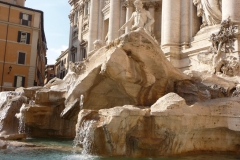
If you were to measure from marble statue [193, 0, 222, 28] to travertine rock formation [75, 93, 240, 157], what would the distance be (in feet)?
26.9

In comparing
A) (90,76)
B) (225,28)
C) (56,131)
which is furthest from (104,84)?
(225,28)

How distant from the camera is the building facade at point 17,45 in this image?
2464 cm

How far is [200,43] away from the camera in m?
13.6

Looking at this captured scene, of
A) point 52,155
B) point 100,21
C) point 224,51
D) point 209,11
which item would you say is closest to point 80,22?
point 100,21

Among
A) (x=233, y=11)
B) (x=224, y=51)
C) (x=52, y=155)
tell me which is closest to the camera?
(x=52, y=155)

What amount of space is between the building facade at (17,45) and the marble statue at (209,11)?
53.8 feet

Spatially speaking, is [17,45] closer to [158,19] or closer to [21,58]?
[21,58]

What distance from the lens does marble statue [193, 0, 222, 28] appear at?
43.5ft

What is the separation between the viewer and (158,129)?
5637 mm

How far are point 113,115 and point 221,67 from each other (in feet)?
21.6

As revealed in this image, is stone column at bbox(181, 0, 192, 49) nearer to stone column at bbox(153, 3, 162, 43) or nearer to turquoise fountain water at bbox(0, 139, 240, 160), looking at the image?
stone column at bbox(153, 3, 162, 43)

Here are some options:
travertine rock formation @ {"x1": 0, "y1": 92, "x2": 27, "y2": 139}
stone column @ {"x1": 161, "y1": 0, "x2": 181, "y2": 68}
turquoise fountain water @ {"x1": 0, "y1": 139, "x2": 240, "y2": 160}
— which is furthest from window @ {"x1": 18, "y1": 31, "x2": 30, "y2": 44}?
turquoise fountain water @ {"x1": 0, "y1": 139, "x2": 240, "y2": 160}

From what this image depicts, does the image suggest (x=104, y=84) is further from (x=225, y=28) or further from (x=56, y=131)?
(x=225, y=28)

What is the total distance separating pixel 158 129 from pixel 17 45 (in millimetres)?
22200
